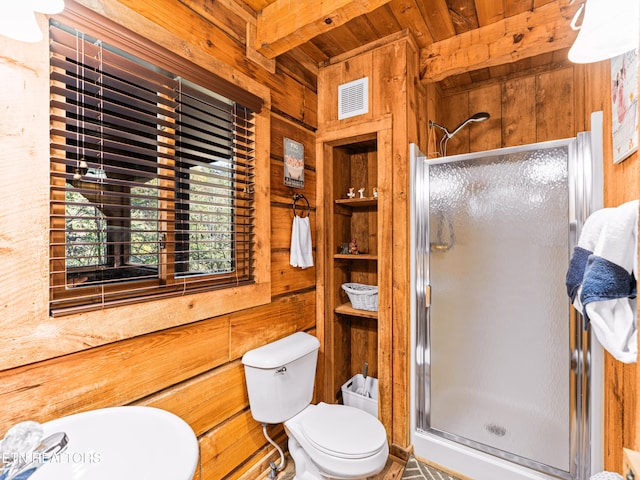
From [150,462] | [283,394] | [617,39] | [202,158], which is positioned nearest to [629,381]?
[617,39]

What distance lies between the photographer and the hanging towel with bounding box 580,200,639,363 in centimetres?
81

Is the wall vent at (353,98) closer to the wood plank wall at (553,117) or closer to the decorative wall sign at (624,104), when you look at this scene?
the wood plank wall at (553,117)

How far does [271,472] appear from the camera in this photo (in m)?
1.67

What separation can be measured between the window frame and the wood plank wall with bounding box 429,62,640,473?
1.26 meters

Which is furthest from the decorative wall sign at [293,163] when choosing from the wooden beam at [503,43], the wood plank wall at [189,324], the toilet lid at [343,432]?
the toilet lid at [343,432]

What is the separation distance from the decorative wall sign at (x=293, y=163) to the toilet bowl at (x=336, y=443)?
52.1 inches

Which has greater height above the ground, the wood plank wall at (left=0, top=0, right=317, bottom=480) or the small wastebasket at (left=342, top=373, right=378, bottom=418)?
the wood plank wall at (left=0, top=0, right=317, bottom=480)

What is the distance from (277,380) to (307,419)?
27 cm

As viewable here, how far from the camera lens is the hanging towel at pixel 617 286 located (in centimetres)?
81

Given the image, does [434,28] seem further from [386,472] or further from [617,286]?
[386,472]

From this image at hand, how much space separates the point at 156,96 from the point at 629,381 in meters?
2.10

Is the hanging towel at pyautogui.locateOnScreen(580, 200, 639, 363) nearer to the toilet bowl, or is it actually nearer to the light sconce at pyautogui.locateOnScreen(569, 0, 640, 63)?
the light sconce at pyautogui.locateOnScreen(569, 0, 640, 63)

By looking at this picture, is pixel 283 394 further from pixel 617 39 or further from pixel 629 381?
pixel 617 39

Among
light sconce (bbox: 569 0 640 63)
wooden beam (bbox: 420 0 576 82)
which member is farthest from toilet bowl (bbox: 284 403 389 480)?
wooden beam (bbox: 420 0 576 82)
